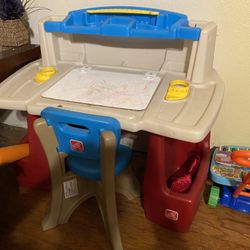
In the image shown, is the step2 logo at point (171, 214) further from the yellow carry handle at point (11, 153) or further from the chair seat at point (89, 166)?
the yellow carry handle at point (11, 153)

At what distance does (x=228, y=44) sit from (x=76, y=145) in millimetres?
547

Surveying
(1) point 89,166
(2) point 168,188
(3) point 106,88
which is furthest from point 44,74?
(2) point 168,188

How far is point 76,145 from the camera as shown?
652 millimetres

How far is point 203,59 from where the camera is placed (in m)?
0.72

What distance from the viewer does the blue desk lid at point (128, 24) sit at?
27.6 inches

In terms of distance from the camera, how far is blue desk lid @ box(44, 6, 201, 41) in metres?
0.70

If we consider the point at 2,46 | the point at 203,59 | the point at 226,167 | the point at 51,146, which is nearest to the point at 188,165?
the point at 226,167

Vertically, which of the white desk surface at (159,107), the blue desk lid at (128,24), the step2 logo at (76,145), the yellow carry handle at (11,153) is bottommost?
the yellow carry handle at (11,153)

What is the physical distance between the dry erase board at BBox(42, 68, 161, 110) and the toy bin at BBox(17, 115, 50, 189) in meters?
0.18

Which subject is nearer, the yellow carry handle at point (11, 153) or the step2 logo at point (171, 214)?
the yellow carry handle at point (11, 153)

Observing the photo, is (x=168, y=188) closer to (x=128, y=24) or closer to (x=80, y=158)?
(x=80, y=158)

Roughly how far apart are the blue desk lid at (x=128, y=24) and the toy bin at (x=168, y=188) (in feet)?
0.88

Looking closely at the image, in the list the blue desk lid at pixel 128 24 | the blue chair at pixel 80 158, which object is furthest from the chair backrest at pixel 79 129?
the blue desk lid at pixel 128 24

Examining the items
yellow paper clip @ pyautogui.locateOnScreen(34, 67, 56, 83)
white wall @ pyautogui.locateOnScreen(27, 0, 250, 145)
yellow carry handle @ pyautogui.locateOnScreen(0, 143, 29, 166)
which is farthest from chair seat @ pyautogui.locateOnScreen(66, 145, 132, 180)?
white wall @ pyautogui.locateOnScreen(27, 0, 250, 145)
